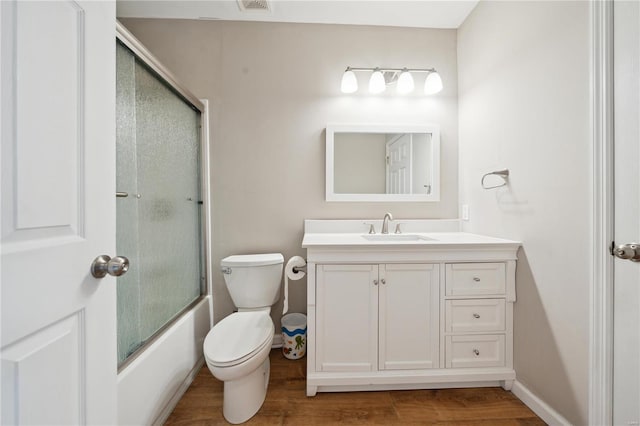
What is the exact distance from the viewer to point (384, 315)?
4.77 feet

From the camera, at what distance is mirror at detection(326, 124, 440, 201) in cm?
202

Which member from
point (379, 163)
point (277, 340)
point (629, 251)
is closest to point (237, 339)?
point (277, 340)

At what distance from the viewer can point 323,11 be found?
1896mm

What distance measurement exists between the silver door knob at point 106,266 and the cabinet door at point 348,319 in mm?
946

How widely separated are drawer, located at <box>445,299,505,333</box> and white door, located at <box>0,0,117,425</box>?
145 cm

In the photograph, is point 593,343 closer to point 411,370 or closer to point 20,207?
point 411,370

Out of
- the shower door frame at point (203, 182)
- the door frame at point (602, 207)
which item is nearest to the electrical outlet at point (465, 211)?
the door frame at point (602, 207)

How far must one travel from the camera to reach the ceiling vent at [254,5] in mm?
1793

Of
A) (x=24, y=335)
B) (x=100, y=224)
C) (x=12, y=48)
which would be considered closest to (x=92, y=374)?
(x=24, y=335)

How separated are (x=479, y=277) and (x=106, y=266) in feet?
5.30

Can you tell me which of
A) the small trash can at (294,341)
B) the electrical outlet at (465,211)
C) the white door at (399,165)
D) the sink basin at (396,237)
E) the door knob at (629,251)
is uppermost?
the white door at (399,165)

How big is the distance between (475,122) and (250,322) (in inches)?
75.4

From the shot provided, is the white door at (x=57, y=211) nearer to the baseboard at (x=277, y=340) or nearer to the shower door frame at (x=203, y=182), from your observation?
the shower door frame at (x=203, y=182)

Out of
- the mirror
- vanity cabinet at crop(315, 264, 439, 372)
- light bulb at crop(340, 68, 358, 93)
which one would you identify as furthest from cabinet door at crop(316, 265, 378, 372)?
light bulb at crop(340, 68, 358, 93)
